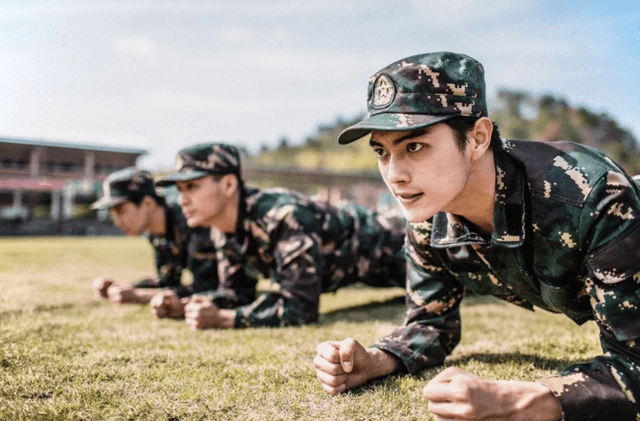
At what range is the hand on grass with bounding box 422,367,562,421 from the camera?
133 centimetres

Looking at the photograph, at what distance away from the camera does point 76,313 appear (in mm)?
3912

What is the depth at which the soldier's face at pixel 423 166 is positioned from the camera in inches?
61.4

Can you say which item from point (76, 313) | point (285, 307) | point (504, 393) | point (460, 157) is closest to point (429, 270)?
point (460, 157)

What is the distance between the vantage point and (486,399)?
4.41ft

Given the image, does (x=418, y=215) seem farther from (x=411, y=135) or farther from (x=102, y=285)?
(x=102, y=285)

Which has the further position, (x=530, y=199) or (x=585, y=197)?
(x=530, y=199)

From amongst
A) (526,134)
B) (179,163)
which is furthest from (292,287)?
(526,134)

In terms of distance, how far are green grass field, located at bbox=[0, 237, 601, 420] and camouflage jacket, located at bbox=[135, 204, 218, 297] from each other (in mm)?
486

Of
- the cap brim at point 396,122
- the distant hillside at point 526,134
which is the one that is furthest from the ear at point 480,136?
the distant hillside at point 526,134

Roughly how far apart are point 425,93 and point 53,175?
110ft

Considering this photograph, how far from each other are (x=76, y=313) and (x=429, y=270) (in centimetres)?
282

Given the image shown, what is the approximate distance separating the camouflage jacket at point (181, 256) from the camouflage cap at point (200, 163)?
1.03 meters

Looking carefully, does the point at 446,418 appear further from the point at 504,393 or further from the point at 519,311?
the point at 519,311

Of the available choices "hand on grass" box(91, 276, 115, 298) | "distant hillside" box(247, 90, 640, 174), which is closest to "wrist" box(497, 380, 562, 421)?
"hand on grass" box(91, 276, 115, 298)
